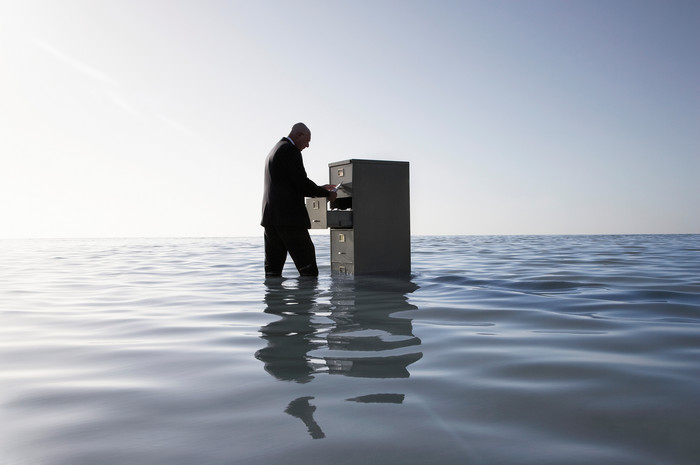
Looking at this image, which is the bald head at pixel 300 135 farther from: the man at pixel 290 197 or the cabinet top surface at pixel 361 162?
the cabinet top surface at pixel 361 162

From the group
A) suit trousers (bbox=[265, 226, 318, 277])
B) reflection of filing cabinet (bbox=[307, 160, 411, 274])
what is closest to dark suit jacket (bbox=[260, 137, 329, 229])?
suit trousers (bbox=[265, 226, 318, 277])

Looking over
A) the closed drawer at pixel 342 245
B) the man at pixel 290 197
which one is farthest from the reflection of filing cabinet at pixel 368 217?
the man at pixel 290 197

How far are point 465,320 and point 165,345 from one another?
195 centimetres

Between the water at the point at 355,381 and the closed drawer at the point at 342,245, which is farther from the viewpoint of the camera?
the closed drawer at the point at 342,245

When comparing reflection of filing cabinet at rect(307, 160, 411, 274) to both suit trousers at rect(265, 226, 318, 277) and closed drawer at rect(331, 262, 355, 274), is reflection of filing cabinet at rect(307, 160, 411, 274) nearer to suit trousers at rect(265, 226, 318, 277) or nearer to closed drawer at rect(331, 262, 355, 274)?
closed drawer at rect(331, 262, 355, 274)

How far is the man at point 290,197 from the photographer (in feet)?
19.5

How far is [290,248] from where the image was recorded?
6.11 meters

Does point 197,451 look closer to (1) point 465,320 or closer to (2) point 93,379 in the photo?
(2) point 93,379

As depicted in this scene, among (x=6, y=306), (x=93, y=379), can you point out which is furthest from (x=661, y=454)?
(x=6, y=306)

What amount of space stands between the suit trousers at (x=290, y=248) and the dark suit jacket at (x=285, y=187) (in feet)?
0.36

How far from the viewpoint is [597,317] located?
362 cm

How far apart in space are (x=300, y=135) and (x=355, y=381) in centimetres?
449

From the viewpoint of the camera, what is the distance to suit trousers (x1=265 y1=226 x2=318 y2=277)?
607cm

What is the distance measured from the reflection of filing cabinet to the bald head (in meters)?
0.65
